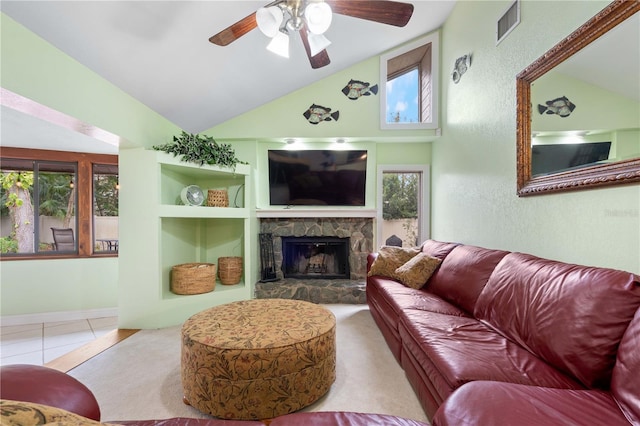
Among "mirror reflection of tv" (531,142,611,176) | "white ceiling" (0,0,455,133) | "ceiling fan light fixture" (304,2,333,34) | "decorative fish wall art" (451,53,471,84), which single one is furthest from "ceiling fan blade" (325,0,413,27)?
"decorative fish wall art" (451,53,471,84)

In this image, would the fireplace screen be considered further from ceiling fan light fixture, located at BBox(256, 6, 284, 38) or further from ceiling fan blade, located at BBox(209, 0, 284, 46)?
ceiling fan light fixture, located at BBox(256, 6, 284, 38)

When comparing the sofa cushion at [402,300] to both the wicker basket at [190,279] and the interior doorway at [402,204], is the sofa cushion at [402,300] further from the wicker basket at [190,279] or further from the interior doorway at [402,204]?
the wicker basket at [190,279]

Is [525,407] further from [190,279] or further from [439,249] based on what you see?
[190,279]

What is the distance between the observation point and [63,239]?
11.9ft

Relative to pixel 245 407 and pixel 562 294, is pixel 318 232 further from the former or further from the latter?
pixel 562 294

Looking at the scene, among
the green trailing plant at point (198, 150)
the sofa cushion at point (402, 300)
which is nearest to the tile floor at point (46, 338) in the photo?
the green trailing plant at point (198, 150)

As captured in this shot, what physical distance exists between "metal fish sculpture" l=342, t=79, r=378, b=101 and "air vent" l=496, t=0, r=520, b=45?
1.77 metres

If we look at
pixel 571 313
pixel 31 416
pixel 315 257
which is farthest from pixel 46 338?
pixel 571 313

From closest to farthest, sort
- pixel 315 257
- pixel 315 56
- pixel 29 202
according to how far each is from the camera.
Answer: pixel 315 56 < pixel 29 202 < pixel 315 257

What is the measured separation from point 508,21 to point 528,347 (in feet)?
8.77

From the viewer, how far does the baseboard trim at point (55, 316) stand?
3.29 meters

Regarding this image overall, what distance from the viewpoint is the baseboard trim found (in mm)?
3291

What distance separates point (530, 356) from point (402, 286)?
4.50 ft

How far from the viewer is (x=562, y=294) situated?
4.54 ft
